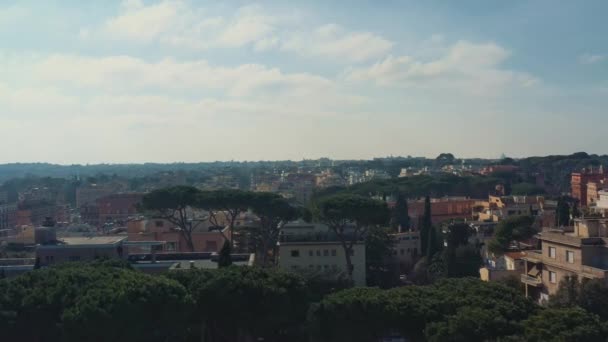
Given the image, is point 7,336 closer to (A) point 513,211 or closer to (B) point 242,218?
(B) point 242,218

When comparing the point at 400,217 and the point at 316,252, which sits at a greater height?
the point at 400,217

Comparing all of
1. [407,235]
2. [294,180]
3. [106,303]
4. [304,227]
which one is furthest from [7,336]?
[294,180]

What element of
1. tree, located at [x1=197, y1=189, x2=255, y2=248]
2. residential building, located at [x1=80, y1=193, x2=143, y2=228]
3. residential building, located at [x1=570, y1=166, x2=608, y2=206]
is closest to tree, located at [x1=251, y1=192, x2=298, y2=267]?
tree, located at [x1=197, y1=189, x2=255, y2=248]

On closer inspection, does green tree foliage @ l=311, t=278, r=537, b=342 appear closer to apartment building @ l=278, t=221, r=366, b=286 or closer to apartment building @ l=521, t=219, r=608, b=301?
→ apartment building @ l=521, t=219, r=608, b=301

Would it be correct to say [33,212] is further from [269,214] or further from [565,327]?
[565,327]

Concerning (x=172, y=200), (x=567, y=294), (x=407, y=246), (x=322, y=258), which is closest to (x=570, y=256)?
(x=567, y=294)

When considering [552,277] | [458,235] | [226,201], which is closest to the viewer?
[552,277]

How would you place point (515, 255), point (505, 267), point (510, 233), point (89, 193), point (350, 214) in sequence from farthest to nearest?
point (89, 193) → point (510, 233) → point (350, 214) → point (505, 267) → point (515, 255)
